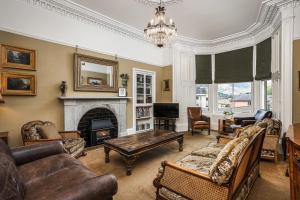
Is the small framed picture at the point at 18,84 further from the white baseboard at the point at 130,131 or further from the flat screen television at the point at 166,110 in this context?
the flat screen television at the point at 166,110

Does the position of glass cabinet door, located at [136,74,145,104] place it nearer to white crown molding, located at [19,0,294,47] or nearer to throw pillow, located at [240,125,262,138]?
white crown molding, located at [19,0,294,47]

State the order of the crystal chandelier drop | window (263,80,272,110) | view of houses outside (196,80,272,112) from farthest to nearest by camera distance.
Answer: view of houses outside (196,80,272,112) < window (263,80,272,110) < the crystal chandelier drop

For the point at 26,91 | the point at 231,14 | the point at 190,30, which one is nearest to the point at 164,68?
the point at 190,30

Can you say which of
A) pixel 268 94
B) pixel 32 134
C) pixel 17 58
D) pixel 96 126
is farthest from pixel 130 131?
pixel 268 94

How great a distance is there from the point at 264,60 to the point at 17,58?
250 inches

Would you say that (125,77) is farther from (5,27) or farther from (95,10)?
(5,27)

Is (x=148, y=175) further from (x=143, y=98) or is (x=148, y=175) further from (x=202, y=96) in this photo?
(x=202, y=96)

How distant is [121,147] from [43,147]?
3.91 feet

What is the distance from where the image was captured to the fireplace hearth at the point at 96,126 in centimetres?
430

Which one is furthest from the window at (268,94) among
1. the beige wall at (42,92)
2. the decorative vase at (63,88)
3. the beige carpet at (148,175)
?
the decorative vase at (63,88)

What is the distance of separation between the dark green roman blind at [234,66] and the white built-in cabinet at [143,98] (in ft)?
8.40

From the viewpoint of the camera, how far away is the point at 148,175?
2746 mm

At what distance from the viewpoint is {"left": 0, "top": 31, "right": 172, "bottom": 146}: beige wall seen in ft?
10.6

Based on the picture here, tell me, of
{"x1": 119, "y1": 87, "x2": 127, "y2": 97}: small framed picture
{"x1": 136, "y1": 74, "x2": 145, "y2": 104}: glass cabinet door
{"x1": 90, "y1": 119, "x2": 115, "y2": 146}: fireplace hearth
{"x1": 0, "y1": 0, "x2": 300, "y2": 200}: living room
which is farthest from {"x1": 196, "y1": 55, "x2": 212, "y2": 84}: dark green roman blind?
{"x1": 90, "y1": 119, "x2": 115, "y2": 146}: fireplace hearth
